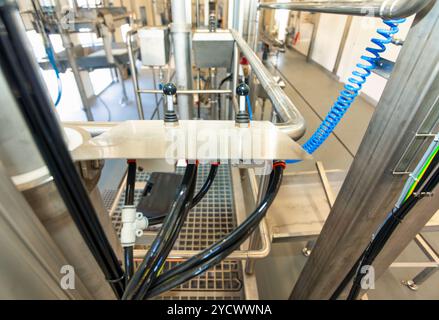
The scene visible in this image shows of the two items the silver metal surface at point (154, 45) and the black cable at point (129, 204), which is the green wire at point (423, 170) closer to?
the black cable at point (129, 204)

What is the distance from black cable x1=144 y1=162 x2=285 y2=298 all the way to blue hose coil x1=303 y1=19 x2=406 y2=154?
1.01 ft

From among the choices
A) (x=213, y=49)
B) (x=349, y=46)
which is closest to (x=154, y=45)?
(x=213, y=49)

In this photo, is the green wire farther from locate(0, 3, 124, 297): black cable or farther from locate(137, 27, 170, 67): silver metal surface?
locate(137, 27, 170, 67): silver metal surface

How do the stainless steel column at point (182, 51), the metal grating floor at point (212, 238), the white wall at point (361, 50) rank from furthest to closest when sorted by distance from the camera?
the white wall at point (361, 50)
the stainless steel column at point (182, 51)
the metal grating floor at point (212, 238)

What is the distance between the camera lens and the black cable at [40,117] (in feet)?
0.63

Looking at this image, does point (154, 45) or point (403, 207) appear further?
point (154, 45)

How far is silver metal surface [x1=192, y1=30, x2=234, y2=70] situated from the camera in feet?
3.99

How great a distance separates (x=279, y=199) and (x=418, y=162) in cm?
71

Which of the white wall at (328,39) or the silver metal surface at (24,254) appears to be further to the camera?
the white wall at (328,39)

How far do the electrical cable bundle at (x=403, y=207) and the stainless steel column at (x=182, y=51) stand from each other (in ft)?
4.01

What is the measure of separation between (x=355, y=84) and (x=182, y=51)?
3.28 feet

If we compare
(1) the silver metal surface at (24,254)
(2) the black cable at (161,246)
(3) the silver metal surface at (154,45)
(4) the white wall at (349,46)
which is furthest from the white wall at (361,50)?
(1) the silver metal surface at (24,254)

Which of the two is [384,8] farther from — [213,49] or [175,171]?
[213,49]

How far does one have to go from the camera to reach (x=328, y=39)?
4.55 m
